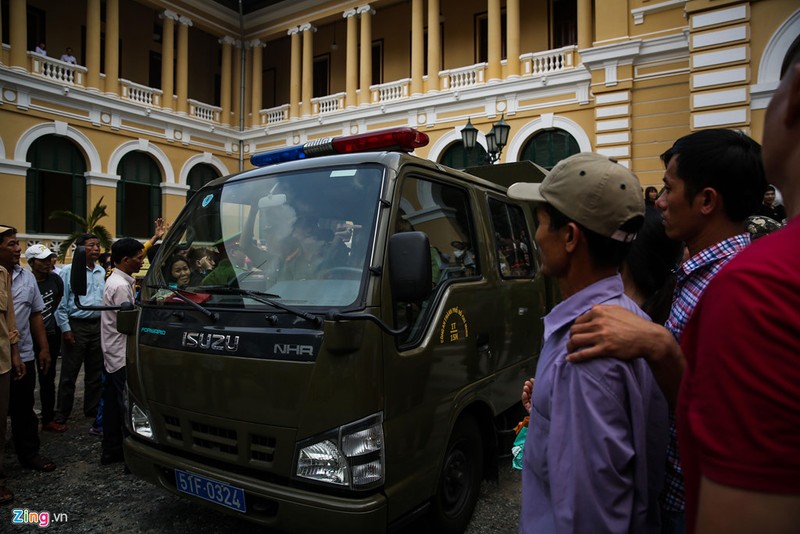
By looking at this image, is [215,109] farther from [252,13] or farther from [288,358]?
[288,358]

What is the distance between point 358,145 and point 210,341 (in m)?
1.59

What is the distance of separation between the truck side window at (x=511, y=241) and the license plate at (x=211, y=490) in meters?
2.36

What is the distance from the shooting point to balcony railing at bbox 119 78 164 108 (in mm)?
18453

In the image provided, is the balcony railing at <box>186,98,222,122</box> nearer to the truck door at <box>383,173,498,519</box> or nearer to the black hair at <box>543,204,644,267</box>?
the truck door at <box>383,173,498,519</box>

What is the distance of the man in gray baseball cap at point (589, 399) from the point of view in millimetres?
1187

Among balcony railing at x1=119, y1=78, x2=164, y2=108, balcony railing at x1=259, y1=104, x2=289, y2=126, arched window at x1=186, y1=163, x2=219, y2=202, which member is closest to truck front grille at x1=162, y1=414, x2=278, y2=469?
balcony railing at x1=119, y1=78, x2=164, y2=108

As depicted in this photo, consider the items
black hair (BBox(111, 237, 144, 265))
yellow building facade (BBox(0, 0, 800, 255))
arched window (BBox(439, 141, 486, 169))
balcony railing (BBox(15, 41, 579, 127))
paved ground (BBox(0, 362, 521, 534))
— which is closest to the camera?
paved ground (BBox(0, 362, 521, 534))

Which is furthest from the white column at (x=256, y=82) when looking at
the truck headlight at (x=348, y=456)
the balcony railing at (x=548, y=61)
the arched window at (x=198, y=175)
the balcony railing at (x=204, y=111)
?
the truck headlight at (x=348, y=456)

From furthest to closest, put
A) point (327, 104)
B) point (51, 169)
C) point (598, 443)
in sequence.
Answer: point (327, 104) < point (51, 169) < point (598, 443)

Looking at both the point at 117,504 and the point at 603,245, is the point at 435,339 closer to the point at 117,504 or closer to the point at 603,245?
the point at 603,245

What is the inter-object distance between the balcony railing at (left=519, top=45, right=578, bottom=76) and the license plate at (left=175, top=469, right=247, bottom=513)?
1556cm

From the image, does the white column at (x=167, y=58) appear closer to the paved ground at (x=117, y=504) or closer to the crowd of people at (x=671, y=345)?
the paved ground at (x=117, y=504)

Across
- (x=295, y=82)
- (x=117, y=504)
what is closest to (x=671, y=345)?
(x=117, y=504)

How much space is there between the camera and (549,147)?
50.7 ft
